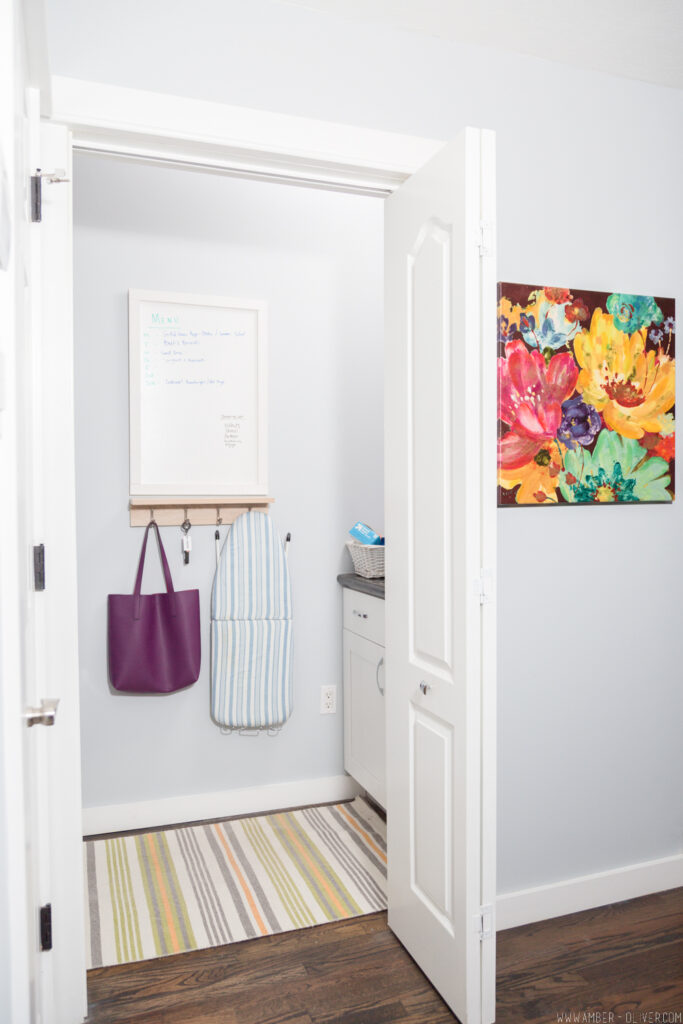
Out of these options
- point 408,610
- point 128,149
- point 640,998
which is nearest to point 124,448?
point 128,149

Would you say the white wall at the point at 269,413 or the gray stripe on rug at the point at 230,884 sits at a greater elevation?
the white wall at the point at 269,413

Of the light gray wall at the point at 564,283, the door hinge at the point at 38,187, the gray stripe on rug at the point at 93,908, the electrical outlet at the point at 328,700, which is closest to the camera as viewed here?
the door hinge at the point at 38,187

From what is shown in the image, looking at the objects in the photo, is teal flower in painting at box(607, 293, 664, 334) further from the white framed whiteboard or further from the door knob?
the door knob

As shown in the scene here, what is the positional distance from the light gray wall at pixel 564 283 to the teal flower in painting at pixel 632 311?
0.19 feet

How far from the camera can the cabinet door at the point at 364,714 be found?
2.68 metres

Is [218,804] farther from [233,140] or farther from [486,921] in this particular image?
[233,140]

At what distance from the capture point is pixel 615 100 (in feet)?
7.18

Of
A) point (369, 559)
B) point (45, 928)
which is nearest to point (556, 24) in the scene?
Answer: point (369, 559)

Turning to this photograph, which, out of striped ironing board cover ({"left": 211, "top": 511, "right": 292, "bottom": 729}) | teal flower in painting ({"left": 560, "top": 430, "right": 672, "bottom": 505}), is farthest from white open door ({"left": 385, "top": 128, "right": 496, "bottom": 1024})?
striped ironing board cover ({"left": 211, "top": 511, "right": 292, "bottom": 729})

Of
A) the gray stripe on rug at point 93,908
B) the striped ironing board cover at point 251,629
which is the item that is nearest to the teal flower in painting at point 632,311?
the striped ironing board cover at point 251,629

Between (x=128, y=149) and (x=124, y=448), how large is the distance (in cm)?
120

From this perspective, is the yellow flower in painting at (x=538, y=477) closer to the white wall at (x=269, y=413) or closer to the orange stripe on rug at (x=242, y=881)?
the white wall at (x=269, y=413)

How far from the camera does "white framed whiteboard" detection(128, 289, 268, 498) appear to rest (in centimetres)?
Answer: 275

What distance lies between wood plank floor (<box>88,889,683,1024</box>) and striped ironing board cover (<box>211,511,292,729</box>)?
0.93 metres
